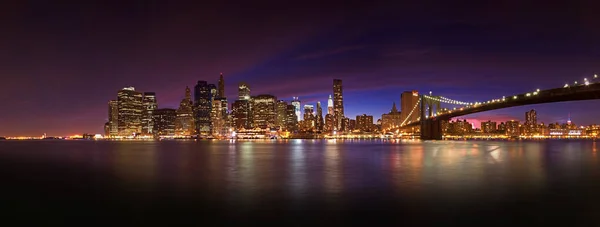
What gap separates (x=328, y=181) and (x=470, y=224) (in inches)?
506

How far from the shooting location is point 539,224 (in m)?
13.9

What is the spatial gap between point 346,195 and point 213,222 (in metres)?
7.60

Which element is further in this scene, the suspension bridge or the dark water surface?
the suspension bridge

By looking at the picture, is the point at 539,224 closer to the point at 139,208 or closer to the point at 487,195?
the point at 487,195

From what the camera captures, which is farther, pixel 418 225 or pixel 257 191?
pixel 257 191

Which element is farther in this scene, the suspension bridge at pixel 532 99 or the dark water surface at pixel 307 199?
the suspension bridge at pixel 532 99

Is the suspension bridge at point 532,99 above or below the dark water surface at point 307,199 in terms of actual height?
above

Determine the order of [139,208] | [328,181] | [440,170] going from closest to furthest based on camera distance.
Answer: [139,208] → [328,181] → [440,170]

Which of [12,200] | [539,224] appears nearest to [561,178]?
[539,224]

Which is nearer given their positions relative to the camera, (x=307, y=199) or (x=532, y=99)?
(x=307, y=199)

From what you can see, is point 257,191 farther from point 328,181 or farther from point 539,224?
point 539,224

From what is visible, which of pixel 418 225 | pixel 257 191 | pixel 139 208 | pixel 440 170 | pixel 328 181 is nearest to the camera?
pixel 418 225

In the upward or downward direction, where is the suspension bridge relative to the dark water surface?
upward

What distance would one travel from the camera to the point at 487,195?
66.0 ft
